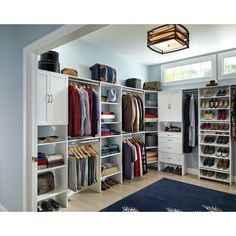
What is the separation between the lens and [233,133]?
341 cm

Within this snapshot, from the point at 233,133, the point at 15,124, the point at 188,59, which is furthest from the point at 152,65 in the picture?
the point at 15,124

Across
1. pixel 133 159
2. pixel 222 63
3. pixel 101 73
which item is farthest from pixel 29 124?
pixel 222 63

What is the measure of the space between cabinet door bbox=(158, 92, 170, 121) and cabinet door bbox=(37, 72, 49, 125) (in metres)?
2.77

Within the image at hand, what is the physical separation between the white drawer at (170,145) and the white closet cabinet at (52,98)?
2.52 metres

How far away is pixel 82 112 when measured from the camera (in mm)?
2758

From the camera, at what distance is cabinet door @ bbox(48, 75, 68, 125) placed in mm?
2477

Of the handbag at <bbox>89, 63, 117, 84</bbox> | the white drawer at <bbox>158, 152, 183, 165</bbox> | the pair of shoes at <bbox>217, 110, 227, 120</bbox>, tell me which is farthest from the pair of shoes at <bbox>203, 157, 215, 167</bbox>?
the handbag at <bbox>89, 63, 117, 84</bbox>

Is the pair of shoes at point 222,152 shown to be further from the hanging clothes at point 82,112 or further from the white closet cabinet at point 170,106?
the hanging clothes at point 82,112

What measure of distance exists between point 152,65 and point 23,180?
4111 mm

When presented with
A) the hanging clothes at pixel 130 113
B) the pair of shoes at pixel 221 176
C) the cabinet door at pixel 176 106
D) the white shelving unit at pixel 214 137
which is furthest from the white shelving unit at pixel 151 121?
the pair of shoes at pixel 221 176

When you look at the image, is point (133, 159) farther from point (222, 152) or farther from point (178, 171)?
point (222, 152)

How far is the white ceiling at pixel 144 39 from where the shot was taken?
2.86 metres

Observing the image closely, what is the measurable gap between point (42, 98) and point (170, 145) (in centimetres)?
297
